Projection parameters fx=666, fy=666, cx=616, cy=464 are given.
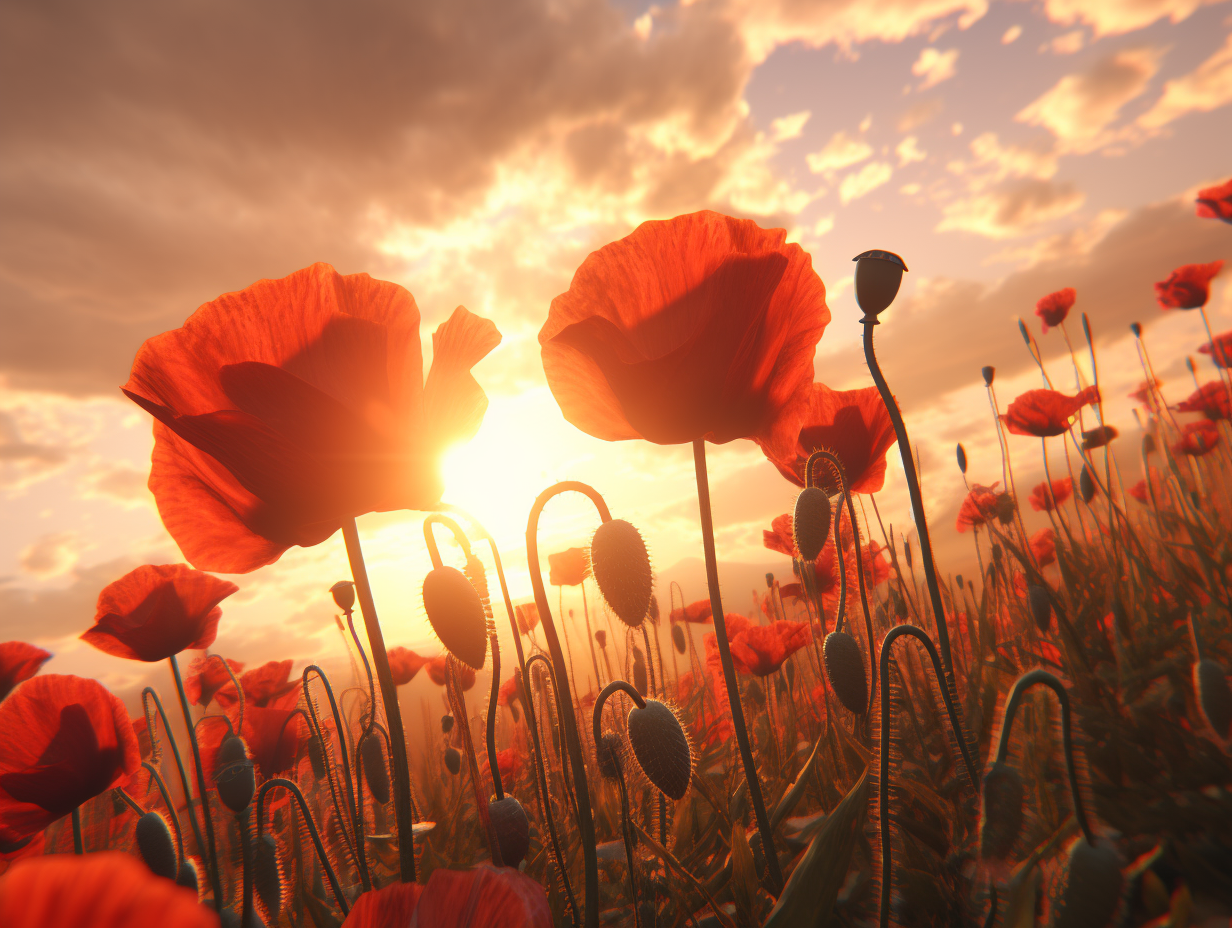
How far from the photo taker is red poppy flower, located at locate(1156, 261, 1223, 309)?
216 inches

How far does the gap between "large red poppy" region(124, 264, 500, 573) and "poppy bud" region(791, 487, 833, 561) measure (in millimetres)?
832

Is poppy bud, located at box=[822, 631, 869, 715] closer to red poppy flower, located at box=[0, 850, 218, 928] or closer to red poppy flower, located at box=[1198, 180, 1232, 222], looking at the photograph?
red poppy flower, located at box=[0, 850, 218, 928]

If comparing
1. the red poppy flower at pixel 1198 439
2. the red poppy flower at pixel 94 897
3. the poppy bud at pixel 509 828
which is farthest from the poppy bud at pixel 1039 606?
the red poppy flower at pixel 1198 439

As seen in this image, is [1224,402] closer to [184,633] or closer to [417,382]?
[417,382]

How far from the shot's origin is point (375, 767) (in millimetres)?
2465

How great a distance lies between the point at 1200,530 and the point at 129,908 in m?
4.25

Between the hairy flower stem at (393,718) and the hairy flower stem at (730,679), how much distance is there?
566 millimetres

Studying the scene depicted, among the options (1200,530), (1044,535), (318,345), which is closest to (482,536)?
(318,345)

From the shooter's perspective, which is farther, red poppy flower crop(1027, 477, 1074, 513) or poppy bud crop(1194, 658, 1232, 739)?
red poppy flower crop(1027, 477, 1074, 513)

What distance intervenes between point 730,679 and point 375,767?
1.79 metres

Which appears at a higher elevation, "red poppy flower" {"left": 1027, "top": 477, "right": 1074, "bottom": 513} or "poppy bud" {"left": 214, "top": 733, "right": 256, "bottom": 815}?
"red poppy flower" {"left": 1027, "top": 477, "right": 1074, "bottom": 513}

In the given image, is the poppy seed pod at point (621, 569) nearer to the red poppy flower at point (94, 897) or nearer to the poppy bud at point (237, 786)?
the red poppy flower at point (94, 897)

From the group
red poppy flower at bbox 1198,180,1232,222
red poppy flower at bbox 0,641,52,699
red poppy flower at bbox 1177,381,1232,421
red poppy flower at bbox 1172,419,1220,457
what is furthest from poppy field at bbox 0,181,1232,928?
red poppy flower at bbox 1172,419,1220,457

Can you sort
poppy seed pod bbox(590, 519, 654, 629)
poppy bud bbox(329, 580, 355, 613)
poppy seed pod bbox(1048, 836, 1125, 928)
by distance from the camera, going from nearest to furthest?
poppy seed pod bbox(1048, 836, 1125, 928) < poppy seed pod bbox(590, 519, 654, 629) < poppy bud bbox(329, 580, 355, 613)
